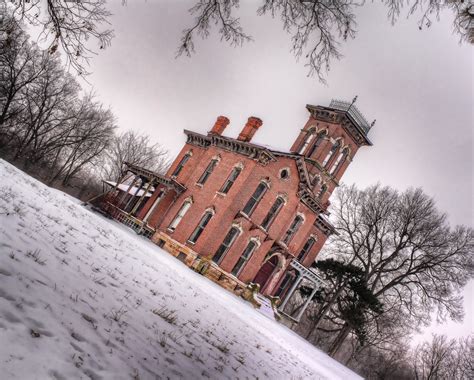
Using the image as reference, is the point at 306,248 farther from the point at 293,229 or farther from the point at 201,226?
the point at 201,226

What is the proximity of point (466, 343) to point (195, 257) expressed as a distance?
30568 millimetres

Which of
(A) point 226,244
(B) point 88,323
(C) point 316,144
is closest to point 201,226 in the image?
(A) point 226,244

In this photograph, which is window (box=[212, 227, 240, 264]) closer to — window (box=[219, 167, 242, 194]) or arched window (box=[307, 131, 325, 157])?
window (box=[219, 167, 242, 194])

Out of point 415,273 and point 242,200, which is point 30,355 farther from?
point 415,273

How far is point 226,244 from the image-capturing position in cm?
2244

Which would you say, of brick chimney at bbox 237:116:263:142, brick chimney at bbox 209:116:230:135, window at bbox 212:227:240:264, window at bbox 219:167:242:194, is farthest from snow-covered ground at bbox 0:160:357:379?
brick chimney at bbox 209:116:230:135

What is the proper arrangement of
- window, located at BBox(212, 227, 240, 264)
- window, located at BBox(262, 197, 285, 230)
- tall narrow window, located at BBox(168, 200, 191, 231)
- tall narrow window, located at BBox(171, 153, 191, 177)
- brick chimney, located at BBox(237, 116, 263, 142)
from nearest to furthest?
1. window, located at BBox(212, 227, 240, 264)
2. tall narrow window, located at BBox(168, 200, 191, 231)
3. window, located at BBox(262, 197, 285, 230)
4. brick chimney, located at BBox(237, 116, 263, 142)
5. tall narrow window, located at BBox(171, 153, 191, 177)

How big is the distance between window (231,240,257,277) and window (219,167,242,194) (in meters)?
4.24

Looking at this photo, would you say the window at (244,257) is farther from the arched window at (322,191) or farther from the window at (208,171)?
the arched window at (322,191)

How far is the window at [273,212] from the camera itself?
78.5ft

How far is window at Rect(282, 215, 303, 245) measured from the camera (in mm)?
25766

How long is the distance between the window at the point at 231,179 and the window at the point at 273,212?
3608 mm

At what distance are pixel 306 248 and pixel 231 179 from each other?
1046 cm

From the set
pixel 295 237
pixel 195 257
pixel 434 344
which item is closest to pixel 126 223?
pixel 195 257
